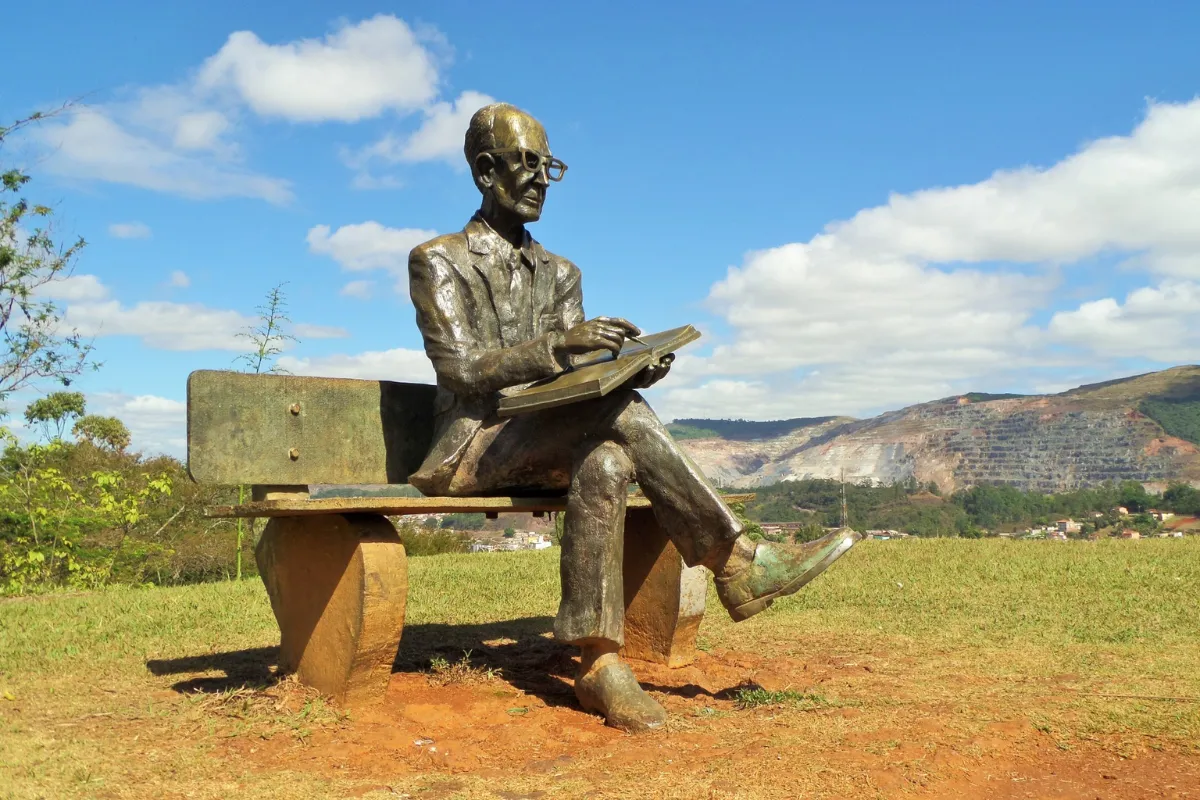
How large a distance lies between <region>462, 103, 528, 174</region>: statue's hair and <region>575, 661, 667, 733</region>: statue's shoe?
239cm

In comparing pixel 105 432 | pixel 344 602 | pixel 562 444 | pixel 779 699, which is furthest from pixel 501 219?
pixel 105 432

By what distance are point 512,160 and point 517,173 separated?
0.06 metres

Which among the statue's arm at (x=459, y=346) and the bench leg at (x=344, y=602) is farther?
the statue's arm at (x=459, y=346)

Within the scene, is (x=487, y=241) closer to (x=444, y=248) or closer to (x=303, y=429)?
(x=444, y=248)

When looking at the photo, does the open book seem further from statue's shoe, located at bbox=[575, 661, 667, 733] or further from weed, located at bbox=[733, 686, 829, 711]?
weed, located at bbox=[733, 686, 829, 711]

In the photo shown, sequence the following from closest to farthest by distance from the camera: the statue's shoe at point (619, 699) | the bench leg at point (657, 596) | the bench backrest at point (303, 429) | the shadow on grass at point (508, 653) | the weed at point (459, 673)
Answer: the statue's shoe at point (619, 699) < the bench backrest at point (303, 429) < the weed at point (459, 673) < the shadow on grass at point (508, 653) < the bench leg at point (657, 596)

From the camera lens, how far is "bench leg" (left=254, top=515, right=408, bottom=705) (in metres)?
4.00

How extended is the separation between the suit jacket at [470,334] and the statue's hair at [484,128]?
316mm

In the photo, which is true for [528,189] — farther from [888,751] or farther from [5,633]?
[5,633]

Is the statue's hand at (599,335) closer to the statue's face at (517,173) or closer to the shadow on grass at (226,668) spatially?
the statue's face at (517,173)

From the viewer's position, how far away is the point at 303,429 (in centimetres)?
459

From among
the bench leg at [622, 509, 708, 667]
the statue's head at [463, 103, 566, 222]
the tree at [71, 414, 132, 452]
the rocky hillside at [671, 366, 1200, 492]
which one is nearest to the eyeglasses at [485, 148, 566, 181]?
the statue's head at [463, 103, 566, 222]

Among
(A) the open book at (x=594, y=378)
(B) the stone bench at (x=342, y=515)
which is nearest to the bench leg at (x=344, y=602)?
(B) the stone bench at (x=342, y=515)

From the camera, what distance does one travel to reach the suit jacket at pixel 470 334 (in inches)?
166
